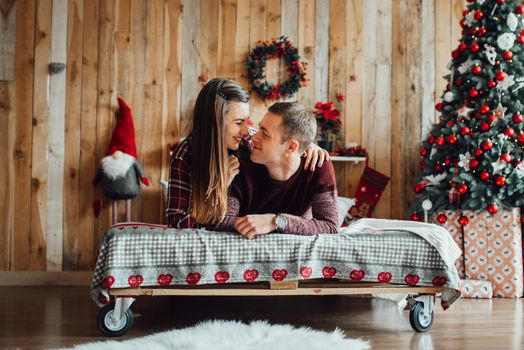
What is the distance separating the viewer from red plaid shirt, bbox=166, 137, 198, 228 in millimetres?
2490

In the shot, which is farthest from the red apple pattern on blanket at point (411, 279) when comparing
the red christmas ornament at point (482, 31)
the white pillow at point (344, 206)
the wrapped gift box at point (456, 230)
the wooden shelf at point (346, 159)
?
the red christmas ornament at point (482, 31)

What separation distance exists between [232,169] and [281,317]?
784mm

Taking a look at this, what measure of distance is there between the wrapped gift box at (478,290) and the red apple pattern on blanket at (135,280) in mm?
2246

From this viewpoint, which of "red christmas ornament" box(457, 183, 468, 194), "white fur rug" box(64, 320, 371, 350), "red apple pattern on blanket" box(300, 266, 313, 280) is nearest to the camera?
"white fur rug" box(64, 320, 371, 350)

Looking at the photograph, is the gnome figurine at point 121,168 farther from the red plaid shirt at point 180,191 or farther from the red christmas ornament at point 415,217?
the red christmas ornament at point 415,217

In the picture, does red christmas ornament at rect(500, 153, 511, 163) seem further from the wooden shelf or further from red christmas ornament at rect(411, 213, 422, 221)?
the wooden shelf

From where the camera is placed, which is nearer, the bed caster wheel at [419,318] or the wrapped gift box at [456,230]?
the bed caster wheel at [419,318]

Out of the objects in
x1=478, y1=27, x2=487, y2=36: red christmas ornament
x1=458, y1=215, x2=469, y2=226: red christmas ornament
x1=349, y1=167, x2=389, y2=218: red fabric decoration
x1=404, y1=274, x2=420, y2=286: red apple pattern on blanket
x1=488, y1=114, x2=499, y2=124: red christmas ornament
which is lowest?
x1=404, y1=274, x2=420, y2=286: red apple pattern on blanket

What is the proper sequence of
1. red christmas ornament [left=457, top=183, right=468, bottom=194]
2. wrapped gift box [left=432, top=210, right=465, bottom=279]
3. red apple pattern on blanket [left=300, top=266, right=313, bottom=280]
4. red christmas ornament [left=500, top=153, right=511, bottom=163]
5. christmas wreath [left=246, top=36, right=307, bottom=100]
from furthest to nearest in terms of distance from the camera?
christmas wreath [left=246, top=36, right=307, bottom=100], wrapped gift box [left=432, top=210, right=465, bottom=279], red christmas ornament [left=457, top=183, right=468, bottom=194], red christmas ornament [left=500, top=153, right=511, bottom=163], red apple pattern on blanket [left=300, top=266, right=313, bottom=280]

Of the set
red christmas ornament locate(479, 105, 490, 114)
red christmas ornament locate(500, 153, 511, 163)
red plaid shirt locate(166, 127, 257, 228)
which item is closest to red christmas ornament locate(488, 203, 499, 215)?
red christmas ornament locate(500, 153, 511, 163)

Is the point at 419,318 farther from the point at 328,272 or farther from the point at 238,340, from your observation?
the point at 238,340

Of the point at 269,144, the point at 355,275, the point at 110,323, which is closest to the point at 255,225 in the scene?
the point at 269,144

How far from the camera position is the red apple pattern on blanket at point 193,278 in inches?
89.4

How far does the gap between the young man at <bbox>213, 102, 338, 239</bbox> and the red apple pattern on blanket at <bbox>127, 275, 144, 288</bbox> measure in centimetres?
37
